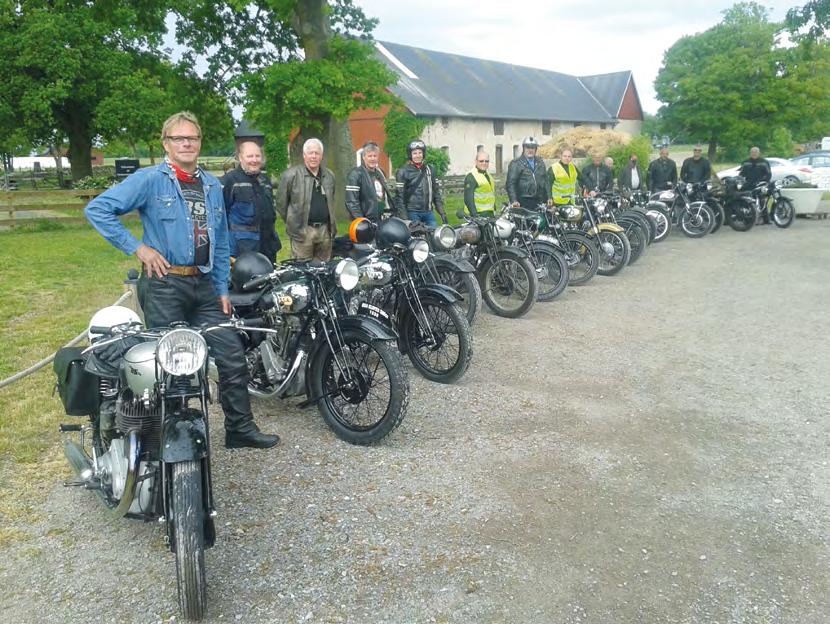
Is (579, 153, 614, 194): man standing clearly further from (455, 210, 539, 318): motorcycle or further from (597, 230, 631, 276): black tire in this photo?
(455, 210, 539, 318): motorcycle

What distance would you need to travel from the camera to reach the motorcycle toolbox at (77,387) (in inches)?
132

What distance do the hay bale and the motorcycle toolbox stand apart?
837 inches

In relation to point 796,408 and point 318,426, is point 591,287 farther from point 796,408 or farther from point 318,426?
point 318,426

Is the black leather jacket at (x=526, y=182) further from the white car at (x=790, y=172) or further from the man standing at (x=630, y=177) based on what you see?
the white car at (x=790, y=172)

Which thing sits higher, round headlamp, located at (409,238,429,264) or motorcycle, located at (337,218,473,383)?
round headlamp, located at (409,238,429,264)

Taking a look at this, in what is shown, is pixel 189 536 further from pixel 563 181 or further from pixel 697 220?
pixel 697 220

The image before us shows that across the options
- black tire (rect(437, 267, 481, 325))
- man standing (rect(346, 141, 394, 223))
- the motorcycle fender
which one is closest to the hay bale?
man standing (rect(346, 141, 394, 223))

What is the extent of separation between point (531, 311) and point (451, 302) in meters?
2.94

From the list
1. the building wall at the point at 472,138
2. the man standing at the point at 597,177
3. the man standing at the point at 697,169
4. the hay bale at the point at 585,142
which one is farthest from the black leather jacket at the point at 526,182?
the building wall at the point at 472,138

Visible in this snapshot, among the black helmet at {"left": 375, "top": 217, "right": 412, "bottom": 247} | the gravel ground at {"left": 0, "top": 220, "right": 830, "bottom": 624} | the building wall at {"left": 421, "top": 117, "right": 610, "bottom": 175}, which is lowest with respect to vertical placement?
the gravel ground at {"left": 0, "top": 220, "right": 830, "bottom": 624}

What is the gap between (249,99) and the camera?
639 inches

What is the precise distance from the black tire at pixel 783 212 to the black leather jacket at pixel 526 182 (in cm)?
884

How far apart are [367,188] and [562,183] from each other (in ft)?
14.5

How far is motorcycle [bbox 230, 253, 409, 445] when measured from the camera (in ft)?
14.6
